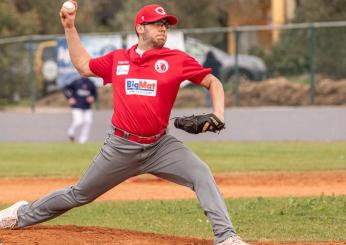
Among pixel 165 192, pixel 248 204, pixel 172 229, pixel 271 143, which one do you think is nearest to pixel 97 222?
pixel 172 229

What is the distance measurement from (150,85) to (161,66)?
181mm

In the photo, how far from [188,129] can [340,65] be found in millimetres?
18836

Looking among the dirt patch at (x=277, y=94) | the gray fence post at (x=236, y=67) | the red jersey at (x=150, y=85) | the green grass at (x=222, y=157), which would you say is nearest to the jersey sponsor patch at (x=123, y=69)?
the red jersey at (x=150, y=85)

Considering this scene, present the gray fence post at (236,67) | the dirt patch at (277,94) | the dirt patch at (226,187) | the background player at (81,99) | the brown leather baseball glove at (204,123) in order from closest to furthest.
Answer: the brown leather baseball glove at (204,123) → the dirt patch at (226,187) → the background player at (81,99) → the dirt patch at (277,94) → the gray fence post at (236,67)

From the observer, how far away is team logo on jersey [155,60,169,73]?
300 inches

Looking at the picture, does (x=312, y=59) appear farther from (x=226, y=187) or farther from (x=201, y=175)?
(x=201, y=175)

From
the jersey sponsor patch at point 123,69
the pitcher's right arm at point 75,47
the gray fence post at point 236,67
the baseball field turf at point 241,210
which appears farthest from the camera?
the gray fence post at point 236,67

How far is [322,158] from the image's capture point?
19.5m

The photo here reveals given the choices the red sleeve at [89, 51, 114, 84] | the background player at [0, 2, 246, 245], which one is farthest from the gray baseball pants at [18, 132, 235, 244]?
the red sleeve at [89, 51, 114, 84]

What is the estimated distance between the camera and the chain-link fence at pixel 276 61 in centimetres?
2577

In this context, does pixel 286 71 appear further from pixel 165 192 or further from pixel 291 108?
pixel 165 192

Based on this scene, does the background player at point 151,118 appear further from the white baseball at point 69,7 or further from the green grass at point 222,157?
the green grass at point 222,157

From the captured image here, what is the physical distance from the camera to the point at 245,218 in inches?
429

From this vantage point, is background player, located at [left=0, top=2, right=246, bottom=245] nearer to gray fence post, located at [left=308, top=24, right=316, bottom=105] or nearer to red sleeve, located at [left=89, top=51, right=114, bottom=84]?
red sleeve, located at [left=89, top=51, right=114, bottom=84]
